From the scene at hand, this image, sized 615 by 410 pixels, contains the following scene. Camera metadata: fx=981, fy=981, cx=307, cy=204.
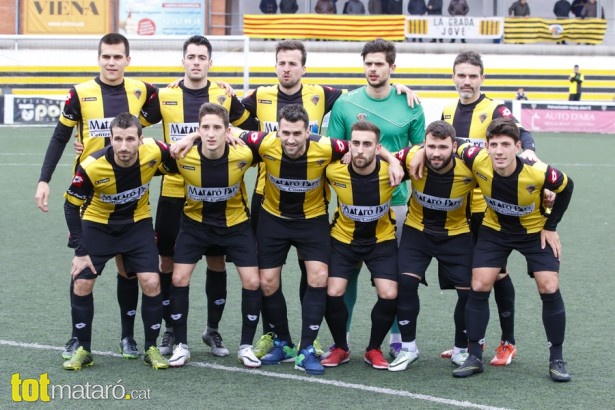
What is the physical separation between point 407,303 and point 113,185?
Result: 6.51 feet

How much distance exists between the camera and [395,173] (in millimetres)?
6059

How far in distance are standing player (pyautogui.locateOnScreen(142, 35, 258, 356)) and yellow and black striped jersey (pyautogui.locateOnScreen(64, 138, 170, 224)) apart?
0.31m

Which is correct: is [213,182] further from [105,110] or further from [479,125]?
[479,125]

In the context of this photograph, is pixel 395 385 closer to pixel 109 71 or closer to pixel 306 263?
pixel 306 263

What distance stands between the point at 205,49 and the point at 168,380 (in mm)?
2231

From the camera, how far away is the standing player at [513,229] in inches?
233

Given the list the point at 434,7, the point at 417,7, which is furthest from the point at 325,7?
the point at 434,7

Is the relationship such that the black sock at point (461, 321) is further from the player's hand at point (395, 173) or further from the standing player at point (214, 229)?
the standing player at point (214, 229)

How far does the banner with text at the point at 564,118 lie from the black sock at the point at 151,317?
20994mm

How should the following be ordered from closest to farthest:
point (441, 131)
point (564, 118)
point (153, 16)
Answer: point (441, 131) < point (564, 118) < point (153, 16)

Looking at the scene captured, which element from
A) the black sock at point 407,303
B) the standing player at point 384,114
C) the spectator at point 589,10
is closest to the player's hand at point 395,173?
the standing player at point 384,114

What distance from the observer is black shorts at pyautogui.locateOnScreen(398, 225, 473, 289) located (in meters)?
6.22

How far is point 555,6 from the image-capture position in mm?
31156

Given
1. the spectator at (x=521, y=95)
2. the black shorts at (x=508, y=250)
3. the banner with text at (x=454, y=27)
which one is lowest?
the black shorts at (x=508, y=250)
